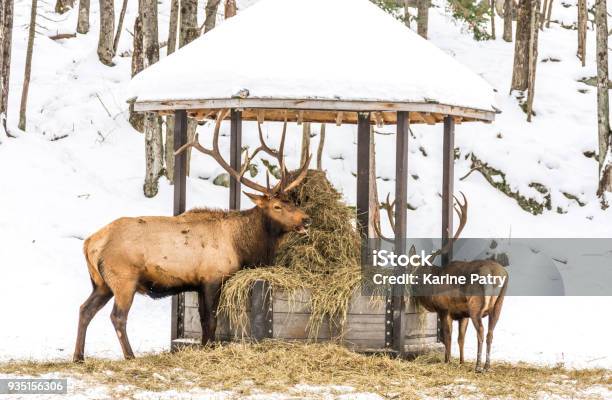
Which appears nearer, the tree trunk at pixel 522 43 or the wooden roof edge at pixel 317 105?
the wooden roof edge at pixel 317 105

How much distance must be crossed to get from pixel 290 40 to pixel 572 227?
11117mm

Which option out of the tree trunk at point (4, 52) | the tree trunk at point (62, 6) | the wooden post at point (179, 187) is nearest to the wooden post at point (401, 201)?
the wooden post at point (179, 187)

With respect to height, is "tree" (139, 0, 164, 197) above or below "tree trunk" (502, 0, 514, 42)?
below

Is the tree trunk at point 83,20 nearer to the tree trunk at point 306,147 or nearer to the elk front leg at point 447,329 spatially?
the tree trunk at point 306,147

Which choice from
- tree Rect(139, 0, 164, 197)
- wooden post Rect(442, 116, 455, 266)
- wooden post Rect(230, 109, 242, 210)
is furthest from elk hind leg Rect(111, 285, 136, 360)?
tree Rect(139, 0, 164, 197)

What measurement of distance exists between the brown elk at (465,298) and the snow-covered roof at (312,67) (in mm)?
1693

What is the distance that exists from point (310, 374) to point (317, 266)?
1702 mm

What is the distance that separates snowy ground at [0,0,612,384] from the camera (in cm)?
1345

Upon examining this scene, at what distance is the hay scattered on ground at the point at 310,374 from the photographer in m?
8.27

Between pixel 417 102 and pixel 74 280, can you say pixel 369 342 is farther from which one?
pixel 74 280

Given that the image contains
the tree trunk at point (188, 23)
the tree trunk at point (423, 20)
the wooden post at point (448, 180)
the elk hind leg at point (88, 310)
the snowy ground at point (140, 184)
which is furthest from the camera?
the tree trunk at point (423, 20)

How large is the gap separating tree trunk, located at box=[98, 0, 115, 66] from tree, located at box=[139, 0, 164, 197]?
644cm

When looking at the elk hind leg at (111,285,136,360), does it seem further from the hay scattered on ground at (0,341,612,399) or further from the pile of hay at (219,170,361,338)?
the pile of hay at (219,170,361,338)

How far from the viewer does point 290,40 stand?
413 inches
